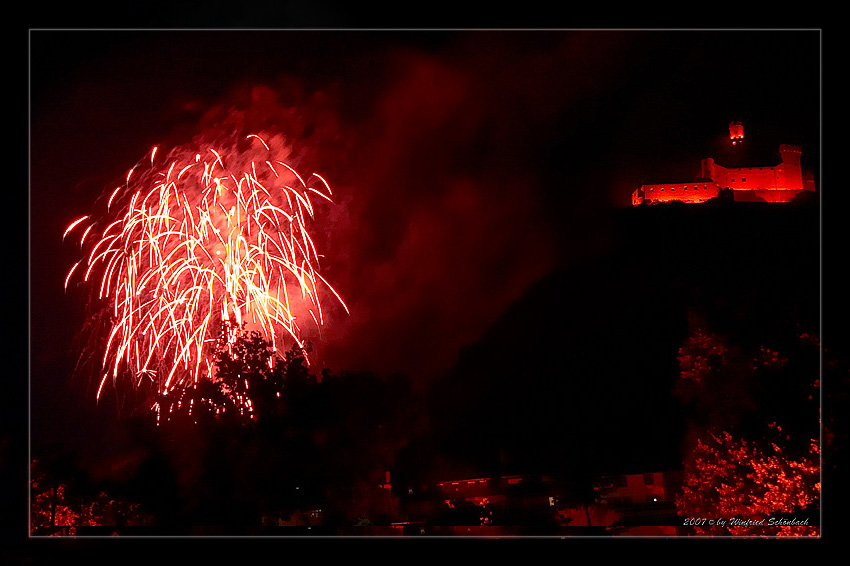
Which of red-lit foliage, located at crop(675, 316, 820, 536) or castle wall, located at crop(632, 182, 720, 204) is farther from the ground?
castle wall, located at crop(632, 182, 720, 204)

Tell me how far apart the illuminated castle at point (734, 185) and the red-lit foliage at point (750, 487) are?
857cm

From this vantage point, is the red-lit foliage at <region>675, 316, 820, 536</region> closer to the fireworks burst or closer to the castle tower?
the fireworks burst

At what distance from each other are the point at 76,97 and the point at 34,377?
15.6 feet

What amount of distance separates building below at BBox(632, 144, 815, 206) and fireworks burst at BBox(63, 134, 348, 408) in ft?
29.7

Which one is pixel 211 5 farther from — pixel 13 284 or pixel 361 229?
pixel 361 229

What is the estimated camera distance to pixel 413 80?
13.0 metres

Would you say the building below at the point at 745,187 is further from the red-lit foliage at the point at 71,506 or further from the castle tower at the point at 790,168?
the red-lit foliage at the point at 71,506

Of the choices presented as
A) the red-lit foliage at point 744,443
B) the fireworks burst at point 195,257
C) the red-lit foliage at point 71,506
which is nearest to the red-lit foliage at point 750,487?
the red-lit foliage at point 744,443

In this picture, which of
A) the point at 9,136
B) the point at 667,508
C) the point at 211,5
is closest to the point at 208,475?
the point at 9,136

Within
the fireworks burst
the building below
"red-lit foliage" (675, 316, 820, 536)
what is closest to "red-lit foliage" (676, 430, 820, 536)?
"red-lit foliage" (675, 316, 820, 536)

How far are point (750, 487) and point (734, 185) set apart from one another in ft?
57.5

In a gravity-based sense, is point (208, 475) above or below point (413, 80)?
below

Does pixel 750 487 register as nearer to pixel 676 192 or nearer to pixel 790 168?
pixel 790 168

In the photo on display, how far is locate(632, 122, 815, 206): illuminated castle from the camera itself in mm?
18719
